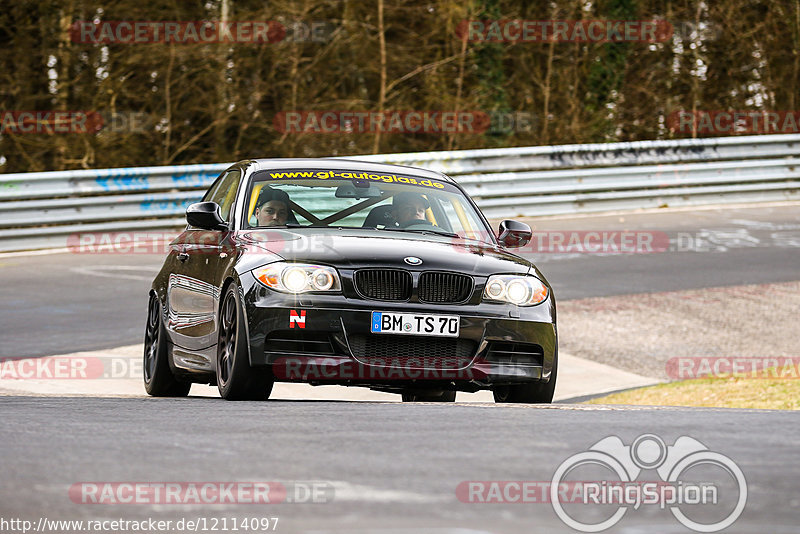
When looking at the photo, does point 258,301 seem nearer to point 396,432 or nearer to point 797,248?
point 396,432

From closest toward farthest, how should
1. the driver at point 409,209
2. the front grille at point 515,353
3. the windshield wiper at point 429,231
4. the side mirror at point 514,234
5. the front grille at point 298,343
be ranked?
the front grille at point 298,343
the front grille at point 515,353
the windshield wiper at point 429,231
the driver at point 409,209
the side mirror at point 514,234

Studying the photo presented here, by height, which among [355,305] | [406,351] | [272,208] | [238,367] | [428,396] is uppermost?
[272,208]

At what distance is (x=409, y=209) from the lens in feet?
29.7

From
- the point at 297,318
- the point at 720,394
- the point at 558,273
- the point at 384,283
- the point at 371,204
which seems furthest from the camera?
the point at 558,273

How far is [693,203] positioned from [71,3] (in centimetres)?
1093

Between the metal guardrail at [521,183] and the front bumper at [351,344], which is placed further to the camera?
the metal guardrail at [521,183]

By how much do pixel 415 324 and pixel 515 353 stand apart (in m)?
0.70

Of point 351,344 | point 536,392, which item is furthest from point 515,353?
point 351,344

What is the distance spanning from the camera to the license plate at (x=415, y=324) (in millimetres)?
7598

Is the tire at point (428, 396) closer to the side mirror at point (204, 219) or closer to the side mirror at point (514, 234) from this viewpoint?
the side mirror at point (514, 234)

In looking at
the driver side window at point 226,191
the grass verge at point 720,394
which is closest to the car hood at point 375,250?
the driver side window at point 226,191

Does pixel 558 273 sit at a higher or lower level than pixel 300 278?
lower

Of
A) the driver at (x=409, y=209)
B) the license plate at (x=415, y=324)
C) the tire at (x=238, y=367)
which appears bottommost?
the tire at (x=238, y=367)

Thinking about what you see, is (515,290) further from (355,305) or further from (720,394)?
(720,394)
